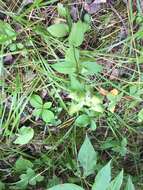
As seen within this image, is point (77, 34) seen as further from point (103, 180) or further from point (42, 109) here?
point (103, 180)

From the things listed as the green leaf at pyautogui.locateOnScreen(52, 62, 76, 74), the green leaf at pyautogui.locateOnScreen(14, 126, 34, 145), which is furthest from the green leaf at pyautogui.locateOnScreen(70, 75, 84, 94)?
the green leaf at pyautogui.locateOnScreen(14, 126, 34, 145)

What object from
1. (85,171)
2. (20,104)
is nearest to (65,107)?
(20,104)

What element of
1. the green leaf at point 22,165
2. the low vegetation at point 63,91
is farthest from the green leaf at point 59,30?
the green leaf at point 22,165

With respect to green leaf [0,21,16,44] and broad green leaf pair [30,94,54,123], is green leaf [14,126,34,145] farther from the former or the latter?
green leaf [0,21,16,44]

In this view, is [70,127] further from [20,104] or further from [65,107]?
[20,104]

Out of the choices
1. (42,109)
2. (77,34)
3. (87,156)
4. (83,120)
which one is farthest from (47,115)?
(77,34)
